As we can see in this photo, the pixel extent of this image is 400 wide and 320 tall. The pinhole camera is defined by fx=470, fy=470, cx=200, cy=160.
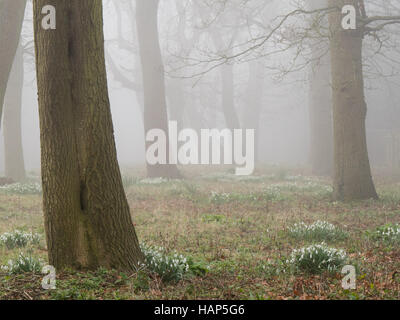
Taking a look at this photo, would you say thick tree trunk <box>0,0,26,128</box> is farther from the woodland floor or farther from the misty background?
the misty background

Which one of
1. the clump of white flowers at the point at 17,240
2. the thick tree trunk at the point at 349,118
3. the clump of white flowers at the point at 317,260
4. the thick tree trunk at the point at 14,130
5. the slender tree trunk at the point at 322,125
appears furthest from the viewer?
the slender tree trunk at the point at 322,125

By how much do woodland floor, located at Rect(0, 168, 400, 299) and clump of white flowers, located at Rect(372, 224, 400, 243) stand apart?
0.20m

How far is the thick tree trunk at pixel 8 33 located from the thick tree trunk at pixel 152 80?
8.15 m

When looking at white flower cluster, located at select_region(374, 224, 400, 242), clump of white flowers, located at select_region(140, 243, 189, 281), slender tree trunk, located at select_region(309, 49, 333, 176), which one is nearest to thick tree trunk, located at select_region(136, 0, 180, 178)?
slender tree trunk, located at select_region(309, 49, 333, 176)

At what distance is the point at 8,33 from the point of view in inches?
540

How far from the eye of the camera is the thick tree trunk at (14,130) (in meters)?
19.4

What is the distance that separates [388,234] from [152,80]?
15.2 metres

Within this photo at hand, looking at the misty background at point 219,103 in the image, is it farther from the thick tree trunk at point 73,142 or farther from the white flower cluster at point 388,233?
the thick tree trunk at point 73,142

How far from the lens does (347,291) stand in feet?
16.4

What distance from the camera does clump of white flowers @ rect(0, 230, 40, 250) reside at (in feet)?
26.0

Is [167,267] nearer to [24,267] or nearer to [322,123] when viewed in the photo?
[24,267]

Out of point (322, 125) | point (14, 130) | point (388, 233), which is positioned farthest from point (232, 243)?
point (322, 125)

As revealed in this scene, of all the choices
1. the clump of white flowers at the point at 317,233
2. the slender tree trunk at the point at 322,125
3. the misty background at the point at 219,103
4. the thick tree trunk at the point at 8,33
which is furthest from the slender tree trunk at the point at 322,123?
the clump of white flowers at the point at 317,233

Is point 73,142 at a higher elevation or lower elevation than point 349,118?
lower
